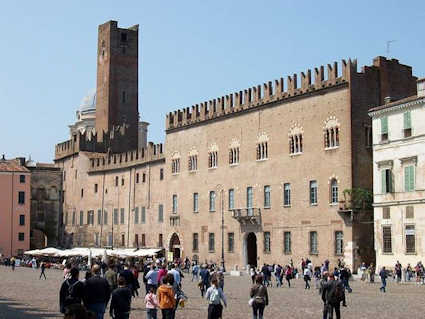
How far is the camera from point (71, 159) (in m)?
68.1

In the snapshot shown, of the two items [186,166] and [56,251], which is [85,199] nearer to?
[56,251]

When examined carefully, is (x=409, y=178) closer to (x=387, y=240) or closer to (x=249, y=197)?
(x=387, y=240)

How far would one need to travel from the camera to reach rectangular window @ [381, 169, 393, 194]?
114 feet

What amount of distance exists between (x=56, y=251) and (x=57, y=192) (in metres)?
16.3

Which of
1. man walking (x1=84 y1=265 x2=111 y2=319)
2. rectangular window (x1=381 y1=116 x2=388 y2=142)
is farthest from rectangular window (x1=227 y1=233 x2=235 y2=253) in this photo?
man walking (x1=84 y1=265 x2=111 y2=319)

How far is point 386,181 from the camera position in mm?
35125

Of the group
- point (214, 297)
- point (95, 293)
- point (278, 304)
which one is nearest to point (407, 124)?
point (278, 304)

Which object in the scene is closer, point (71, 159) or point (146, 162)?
point (146, 162)

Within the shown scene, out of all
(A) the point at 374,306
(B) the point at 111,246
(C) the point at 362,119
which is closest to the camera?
(A) the point at 374,306

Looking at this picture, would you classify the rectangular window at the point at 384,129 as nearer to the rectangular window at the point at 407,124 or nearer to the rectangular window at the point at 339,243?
the rectangular window at the point at 407,124

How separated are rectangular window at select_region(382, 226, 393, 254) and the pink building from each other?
40.7 meters

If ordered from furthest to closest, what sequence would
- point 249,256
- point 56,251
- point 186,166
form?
point 56,251
point 186,166
point 249,256

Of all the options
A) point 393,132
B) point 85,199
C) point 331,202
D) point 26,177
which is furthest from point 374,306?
point 26,177

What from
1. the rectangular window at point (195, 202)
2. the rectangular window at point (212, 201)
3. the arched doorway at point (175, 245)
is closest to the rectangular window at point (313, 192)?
the rectangular window at point (212, 201)
